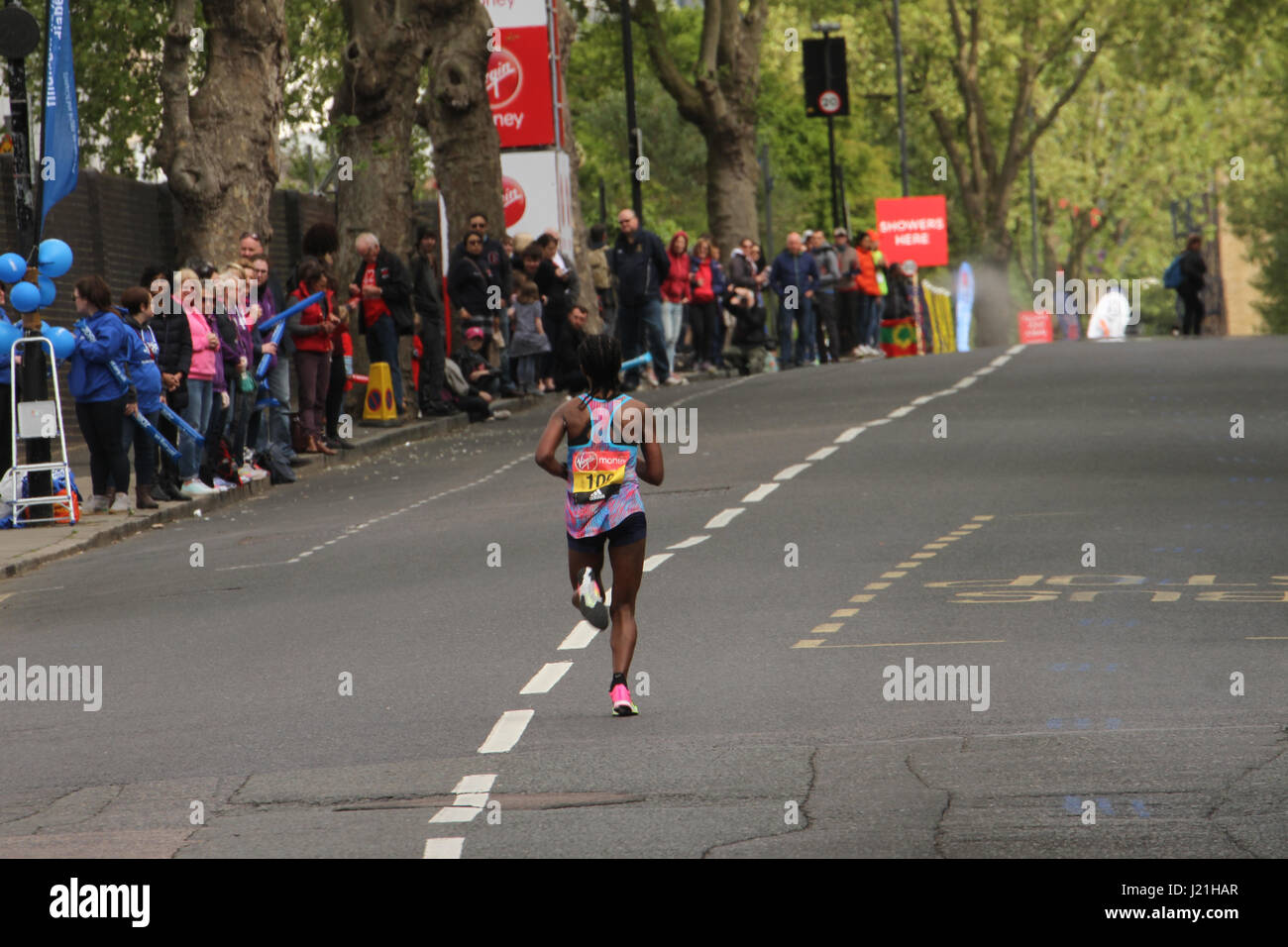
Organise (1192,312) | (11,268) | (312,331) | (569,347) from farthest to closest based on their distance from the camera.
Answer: (1192,312), (569,347), (312,331), (11,268)

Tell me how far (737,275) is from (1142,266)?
78.1 meters

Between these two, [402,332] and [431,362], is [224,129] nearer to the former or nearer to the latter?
[402,332]

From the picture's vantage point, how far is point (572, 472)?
10.4 m

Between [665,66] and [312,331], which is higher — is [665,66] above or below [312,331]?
above

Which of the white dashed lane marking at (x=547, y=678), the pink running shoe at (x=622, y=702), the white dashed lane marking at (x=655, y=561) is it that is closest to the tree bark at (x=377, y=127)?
the white dashed lane marking at (x=655, y=561)

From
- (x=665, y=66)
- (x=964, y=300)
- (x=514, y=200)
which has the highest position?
(x=665, y=66)

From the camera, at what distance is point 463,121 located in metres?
33.5

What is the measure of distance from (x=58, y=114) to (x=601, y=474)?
11284mm

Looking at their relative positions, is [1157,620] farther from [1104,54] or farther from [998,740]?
[1104,54]

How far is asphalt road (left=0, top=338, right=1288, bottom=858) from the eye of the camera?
8164mm

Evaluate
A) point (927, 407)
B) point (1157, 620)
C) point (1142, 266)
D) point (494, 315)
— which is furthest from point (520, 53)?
point (1142, 266)

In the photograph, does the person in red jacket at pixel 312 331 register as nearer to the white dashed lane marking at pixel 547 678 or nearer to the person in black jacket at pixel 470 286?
the person in black jacket at pixel 470 286

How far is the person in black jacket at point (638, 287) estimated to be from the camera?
3300cm

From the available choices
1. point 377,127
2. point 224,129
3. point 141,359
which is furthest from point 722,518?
point 377,127
